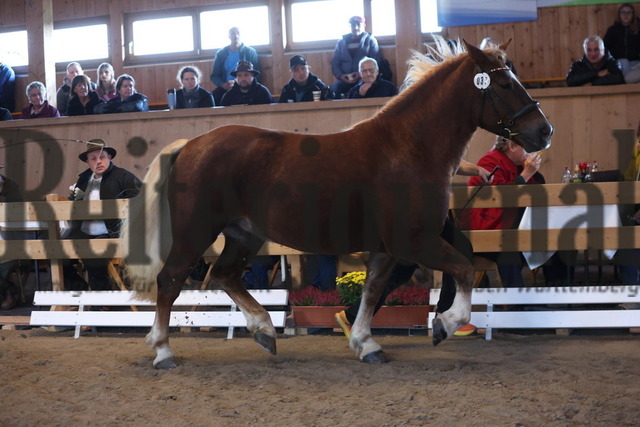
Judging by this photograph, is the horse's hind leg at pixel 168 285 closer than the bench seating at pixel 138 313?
Yes

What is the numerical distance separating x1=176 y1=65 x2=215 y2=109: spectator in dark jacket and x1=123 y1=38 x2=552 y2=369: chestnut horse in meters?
4.32

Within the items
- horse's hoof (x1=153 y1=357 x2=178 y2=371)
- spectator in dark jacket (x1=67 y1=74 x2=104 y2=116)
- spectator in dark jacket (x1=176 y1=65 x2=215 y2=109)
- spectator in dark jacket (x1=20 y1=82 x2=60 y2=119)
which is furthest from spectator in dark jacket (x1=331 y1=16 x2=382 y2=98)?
horse's hoof (x1=153 y1=357 x2=178 y2=371)

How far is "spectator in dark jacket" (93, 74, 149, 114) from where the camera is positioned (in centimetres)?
890

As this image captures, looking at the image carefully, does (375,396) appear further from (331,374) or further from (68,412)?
(68,412)

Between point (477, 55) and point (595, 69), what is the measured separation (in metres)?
4.30

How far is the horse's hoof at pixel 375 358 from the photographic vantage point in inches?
180

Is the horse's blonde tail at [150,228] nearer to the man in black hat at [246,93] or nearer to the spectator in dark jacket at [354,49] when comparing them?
the man in black hat at [246,93]

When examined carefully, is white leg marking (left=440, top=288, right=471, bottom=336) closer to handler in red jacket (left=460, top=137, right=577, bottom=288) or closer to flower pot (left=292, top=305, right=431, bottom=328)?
flower pot (left=292, top=305, right=431, bottom=328)

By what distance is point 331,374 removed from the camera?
14.0 ft

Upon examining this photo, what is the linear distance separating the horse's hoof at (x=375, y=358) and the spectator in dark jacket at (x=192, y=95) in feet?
17.0

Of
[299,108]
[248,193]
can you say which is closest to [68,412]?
[248,193]

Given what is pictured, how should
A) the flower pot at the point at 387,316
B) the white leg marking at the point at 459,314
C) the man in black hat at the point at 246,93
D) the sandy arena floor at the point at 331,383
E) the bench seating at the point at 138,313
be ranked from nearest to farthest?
the sandy arena floor at the point at 331,383
the white leg marking at the point at 459,314
the flower pot at the point at 387,316
the bench seating at the point at 138,313
the man in black hat at the point at 246,93

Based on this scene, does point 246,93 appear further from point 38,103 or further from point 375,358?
point 375,358

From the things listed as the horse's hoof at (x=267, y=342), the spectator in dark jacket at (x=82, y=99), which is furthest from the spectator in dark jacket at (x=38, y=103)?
the horse's hoof at (x=267, y=342)
